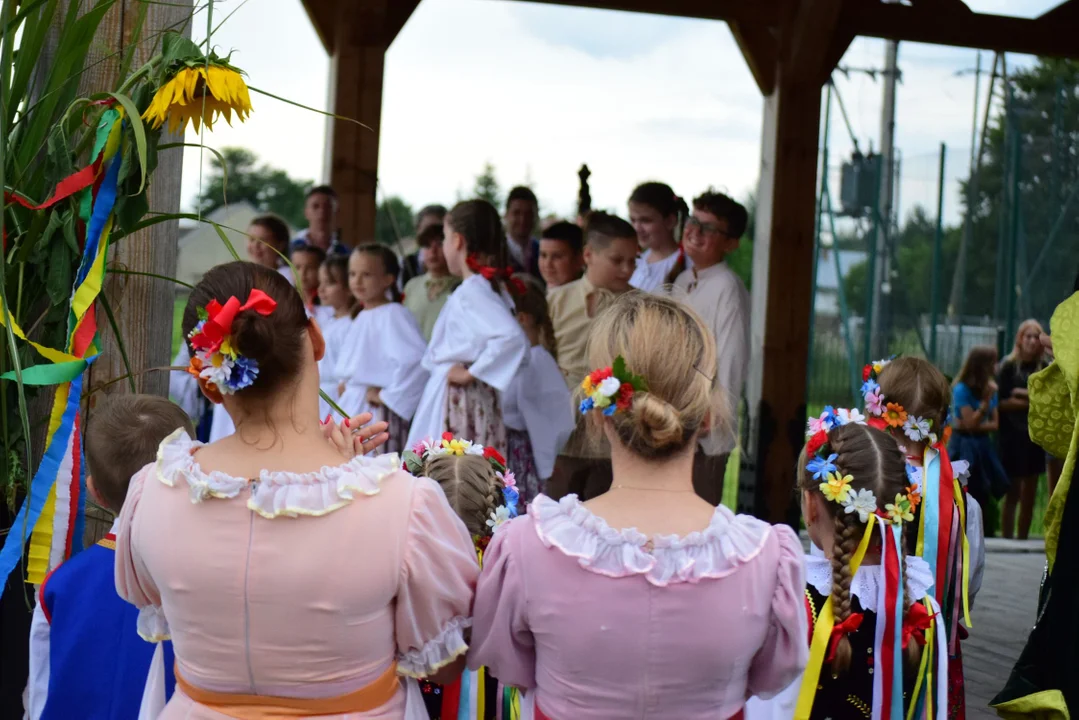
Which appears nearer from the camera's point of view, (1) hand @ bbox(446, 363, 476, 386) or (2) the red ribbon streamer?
(2) the red ribbon streamer

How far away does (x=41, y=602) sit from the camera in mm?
2057

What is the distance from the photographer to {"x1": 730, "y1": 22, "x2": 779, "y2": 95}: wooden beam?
255 inches

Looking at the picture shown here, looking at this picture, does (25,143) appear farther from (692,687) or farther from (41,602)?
(692,687)

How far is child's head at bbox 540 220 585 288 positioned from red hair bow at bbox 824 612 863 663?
12.3 feet

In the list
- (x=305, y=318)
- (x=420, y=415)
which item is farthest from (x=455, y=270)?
(x=305, y=318)

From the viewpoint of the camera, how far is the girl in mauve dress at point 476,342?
4.93 meters

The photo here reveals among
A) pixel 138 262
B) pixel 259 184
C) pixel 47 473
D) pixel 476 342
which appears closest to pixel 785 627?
pixel 47 473

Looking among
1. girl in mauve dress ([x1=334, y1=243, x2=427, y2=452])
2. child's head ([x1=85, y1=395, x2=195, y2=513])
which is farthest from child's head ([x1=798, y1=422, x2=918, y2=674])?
girl in mauve dress ([x1=334, y1=243, x2=427, y2=452])

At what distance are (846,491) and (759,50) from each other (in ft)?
14.9

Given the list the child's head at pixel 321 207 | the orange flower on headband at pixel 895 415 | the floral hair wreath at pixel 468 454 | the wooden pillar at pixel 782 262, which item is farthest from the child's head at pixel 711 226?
the floral hair wreath at pixel 468 454

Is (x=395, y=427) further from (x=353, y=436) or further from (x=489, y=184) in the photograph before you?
(x=489, y=184)

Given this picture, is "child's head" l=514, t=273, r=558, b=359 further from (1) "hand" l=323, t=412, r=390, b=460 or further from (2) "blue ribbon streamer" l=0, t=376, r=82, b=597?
(1) "hand" l=323, t=412, r=390, b=460

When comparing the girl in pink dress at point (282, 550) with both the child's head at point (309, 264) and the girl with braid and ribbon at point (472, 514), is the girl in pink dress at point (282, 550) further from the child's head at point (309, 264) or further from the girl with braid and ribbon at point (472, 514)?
the child's head at point (309, 264)

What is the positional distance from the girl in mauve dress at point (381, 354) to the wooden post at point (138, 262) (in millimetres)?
2913
